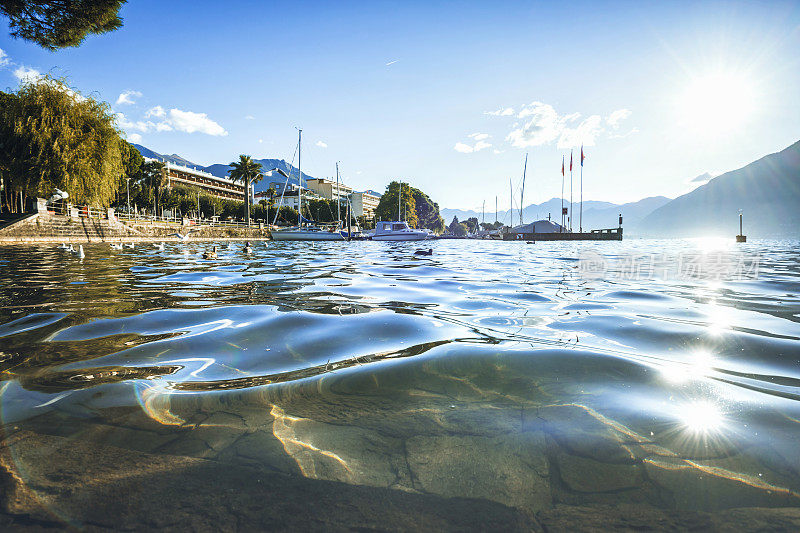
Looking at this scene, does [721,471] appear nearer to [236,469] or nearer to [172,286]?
[236,469]

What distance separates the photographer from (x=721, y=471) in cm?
130

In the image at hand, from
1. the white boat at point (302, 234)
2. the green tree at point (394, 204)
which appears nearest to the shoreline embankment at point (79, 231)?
the white boat at point (302, 234)

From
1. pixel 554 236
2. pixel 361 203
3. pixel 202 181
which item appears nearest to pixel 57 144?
pixel 554 236

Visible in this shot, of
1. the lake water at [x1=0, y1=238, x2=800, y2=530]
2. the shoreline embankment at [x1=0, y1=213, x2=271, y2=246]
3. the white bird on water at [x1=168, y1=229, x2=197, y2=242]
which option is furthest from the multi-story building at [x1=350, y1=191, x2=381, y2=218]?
the lake water at [x1=0, y1=238, x2=800, y2=530]

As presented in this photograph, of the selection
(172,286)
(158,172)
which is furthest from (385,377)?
(158,172)

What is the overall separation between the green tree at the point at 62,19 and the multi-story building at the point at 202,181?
7543 cm

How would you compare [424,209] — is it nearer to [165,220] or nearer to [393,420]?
[165,220]

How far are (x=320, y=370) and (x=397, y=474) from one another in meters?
1.15

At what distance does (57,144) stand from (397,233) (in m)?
34.2

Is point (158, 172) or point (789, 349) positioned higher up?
point (158, 172)

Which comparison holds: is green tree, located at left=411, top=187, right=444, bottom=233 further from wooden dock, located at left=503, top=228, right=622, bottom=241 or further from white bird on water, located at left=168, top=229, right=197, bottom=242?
white bird on water, located at left=168, top=229, right=197, bottom=242

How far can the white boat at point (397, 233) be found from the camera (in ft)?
163

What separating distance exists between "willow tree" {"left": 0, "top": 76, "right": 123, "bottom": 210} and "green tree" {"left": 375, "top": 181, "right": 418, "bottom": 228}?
234 ft

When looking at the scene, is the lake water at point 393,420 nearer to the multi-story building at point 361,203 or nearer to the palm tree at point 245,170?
the palm tree at point 245,170
